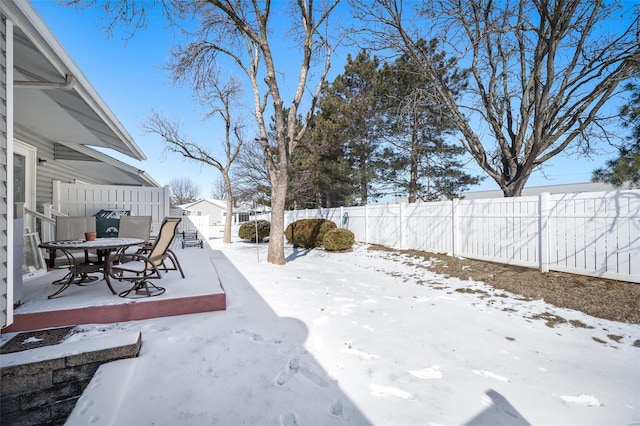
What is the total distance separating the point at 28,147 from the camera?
5.27m

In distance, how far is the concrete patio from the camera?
3.14m

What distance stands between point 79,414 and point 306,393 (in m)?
1.46

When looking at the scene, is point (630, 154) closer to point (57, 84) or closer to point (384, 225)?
point (384, 225)

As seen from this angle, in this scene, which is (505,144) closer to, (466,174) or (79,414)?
(466,174)

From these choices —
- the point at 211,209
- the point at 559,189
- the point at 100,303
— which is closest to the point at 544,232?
the point at 100,303

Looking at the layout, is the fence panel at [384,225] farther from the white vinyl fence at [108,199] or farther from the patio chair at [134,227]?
the patio chair at [134,227]

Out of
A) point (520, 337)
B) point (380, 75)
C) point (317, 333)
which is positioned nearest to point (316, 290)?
point (317, 333)

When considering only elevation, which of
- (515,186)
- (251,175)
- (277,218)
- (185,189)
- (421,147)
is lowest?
(277,218)

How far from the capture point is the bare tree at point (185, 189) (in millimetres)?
54906

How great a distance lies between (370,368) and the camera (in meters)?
2.56

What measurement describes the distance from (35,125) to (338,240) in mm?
7996

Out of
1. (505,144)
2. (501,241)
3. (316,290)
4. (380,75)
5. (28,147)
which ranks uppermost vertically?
(380,75)

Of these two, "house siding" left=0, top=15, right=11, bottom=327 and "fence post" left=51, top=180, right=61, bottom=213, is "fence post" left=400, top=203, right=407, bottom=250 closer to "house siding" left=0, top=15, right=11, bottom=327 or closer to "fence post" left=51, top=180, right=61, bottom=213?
"house siding" left=0, top=15, right=11, bottom=327

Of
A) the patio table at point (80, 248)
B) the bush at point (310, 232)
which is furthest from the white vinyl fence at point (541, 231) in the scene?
the patio table at point (80, 248)
